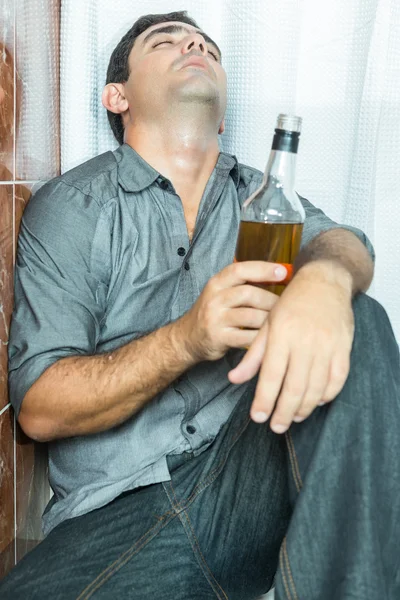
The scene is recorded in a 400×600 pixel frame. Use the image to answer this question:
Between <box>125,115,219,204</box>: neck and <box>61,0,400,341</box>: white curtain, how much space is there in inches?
7.5

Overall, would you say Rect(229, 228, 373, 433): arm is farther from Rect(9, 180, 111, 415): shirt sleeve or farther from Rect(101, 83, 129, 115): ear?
Rect(101, 83, 129, 115): ear

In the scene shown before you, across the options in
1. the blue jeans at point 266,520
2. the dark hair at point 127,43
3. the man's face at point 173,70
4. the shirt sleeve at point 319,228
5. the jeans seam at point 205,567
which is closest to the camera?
the blue jeans at point 266,520

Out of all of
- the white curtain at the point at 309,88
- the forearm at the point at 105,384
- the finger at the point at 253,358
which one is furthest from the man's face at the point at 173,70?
the finger at the point at 253,358

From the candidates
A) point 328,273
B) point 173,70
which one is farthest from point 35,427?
point 173,70

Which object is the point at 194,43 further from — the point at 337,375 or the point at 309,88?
the point at 337,375

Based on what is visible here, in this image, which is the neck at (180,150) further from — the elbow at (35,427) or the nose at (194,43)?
the elbow at (35,427)

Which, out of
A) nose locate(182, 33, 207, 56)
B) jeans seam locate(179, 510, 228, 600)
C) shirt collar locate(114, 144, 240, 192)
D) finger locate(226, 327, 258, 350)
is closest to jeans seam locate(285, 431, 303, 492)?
finger locate(226, 327, 258, 350)

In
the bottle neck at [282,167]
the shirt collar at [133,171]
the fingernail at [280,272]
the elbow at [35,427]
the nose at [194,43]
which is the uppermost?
the nose at [194,43]

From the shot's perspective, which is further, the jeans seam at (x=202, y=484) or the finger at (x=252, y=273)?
the jeans seam at (x=202, y=484)

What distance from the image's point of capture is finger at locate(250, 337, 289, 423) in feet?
2.32

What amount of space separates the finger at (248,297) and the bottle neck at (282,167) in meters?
0.15

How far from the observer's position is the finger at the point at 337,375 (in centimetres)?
71

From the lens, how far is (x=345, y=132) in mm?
1405

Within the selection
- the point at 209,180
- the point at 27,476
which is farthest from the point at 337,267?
the point at 27,476
